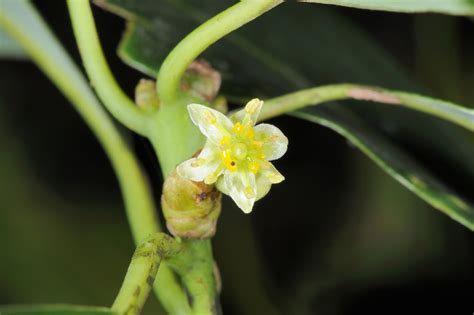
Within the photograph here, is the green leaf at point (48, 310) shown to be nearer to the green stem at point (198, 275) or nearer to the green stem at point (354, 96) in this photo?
the green stem at point (198, 275)

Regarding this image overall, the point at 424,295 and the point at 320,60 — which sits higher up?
the point at 320,60

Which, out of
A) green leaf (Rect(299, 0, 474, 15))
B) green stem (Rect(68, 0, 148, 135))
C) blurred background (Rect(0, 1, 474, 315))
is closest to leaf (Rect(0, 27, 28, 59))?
blurred background (Rect(0, 1, 474, 315))

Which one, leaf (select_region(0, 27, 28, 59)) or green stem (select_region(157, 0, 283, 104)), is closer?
green stem (select_region(157, 0, 283, 104))

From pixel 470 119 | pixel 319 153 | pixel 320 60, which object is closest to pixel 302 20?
pixel 320 60

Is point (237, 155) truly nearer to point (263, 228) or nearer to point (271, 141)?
point (271, 141)

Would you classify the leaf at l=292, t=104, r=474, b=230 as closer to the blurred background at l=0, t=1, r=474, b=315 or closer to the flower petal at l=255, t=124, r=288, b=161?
the flower petal at l=255, t=124, r=288, b=161

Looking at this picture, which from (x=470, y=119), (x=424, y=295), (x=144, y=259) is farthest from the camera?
(x=424, y=295)

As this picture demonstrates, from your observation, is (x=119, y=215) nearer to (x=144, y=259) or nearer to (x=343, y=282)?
(x=343, y=282)
